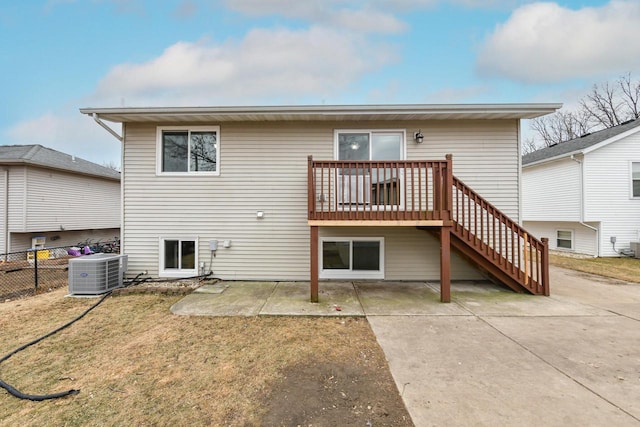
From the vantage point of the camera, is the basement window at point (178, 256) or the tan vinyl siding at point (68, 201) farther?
the tan vinyl siding at point (68, 201)

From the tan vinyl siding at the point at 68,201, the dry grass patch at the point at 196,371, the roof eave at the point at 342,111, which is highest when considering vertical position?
the roof eave at the point at 342,111

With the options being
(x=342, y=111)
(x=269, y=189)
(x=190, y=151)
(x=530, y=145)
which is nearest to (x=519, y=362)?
(x=342, y=111)

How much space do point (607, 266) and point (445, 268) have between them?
7.21 meters

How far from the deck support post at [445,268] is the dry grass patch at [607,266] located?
17.5ft

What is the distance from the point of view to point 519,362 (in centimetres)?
286

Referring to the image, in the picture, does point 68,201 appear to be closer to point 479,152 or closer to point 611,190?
point 479,152

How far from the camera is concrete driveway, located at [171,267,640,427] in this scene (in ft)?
7.14

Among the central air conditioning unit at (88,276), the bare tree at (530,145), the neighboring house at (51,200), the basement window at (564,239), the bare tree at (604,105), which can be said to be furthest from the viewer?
the bare tree at (530,145)

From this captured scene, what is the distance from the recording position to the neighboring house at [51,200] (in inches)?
374

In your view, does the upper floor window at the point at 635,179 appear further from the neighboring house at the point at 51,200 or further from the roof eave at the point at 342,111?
the neighboring house at the point at 51,200

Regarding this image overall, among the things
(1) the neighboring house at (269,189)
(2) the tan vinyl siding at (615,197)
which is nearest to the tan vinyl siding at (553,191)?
(2) the tan vinyl siding at (615,197)

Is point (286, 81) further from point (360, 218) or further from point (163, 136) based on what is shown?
point (360, 218)

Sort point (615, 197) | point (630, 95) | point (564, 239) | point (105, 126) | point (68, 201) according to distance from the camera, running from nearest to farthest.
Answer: point (105, 126) → point (615, 197) → point (68, 201) → point (564, 239) → point (630, 95)

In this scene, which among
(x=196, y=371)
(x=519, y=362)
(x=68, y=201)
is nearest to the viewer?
(x=196, y=371)
